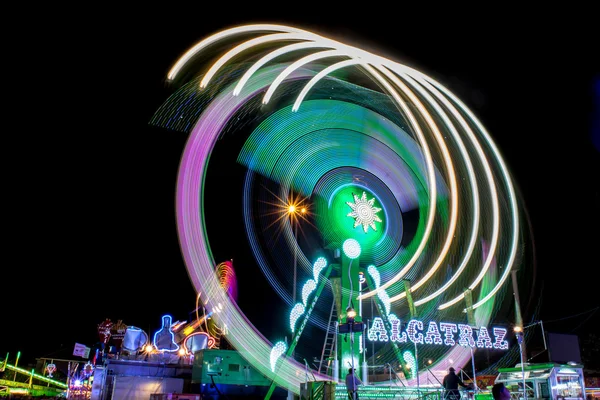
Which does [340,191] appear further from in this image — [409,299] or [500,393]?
[500,393]

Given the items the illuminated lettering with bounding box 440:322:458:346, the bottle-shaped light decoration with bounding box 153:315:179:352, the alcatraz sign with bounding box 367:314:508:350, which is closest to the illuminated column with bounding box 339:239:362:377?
the alcatraz sign with bounding box 367:314:508:350

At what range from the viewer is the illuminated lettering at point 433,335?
26.5 meters

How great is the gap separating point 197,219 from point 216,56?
8045 millimetres

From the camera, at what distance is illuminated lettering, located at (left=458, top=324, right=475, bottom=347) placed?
27.1m

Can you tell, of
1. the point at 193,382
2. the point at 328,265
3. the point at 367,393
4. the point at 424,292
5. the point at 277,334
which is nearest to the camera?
the point at 367,393

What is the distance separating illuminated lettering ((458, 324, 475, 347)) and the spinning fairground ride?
7 centimetres

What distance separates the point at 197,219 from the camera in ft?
74.7

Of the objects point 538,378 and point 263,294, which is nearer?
point 538,378

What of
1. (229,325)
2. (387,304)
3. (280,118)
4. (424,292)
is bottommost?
(229,325)

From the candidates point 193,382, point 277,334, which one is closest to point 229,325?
point 193,382

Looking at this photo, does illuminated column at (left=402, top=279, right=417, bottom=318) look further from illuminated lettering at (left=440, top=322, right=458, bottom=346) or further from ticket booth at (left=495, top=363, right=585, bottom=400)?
ticket booth at (left=495, top=363, right=585, bottom=400)

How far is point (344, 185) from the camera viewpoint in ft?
90.6

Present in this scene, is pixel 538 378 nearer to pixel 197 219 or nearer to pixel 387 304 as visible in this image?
pixel 387 304

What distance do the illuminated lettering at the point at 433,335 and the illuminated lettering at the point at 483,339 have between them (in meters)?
2.86
